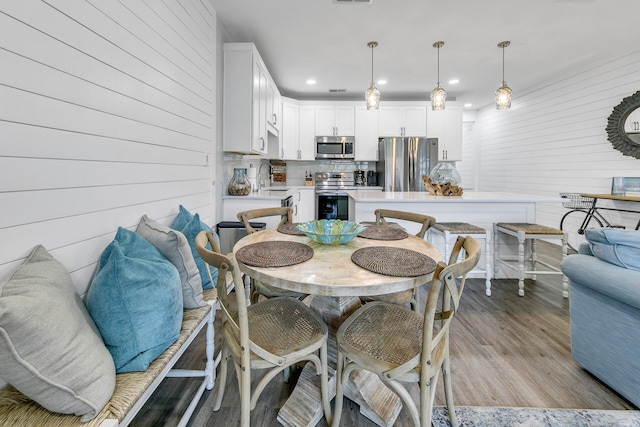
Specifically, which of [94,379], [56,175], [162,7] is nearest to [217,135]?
[162,7]

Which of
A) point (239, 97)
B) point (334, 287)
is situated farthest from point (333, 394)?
point (239, 97)

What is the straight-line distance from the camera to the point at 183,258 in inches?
60.1

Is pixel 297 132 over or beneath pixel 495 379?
over

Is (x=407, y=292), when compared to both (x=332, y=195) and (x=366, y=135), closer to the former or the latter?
(x=332, y=195)

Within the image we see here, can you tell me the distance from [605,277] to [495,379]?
0.77 meters

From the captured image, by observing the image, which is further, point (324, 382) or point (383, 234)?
Result: point (383, 234)

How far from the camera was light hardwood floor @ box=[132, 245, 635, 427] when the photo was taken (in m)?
1.49

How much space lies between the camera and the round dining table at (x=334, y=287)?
1.08 m

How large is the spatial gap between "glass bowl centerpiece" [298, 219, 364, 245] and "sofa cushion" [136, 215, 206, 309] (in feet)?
1.91

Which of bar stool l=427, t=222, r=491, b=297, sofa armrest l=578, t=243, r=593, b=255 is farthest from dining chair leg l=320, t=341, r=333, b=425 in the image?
bar stool l=427, t=222, r=491, b=297

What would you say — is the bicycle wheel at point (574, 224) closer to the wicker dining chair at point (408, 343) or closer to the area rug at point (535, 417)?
the area rug at point (535, 417)

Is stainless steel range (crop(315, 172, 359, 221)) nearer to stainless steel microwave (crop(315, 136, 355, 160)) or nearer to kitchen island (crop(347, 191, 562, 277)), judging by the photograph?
stainless steel microwave (crop(315, 136, 355, 160))

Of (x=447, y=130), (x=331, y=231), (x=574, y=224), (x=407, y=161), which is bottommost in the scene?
(x=574, y=224)

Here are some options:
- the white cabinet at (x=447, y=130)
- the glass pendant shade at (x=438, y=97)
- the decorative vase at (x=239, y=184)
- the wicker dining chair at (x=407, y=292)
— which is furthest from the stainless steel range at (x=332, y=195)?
the wicker dining chair at (x=407, y=292)
